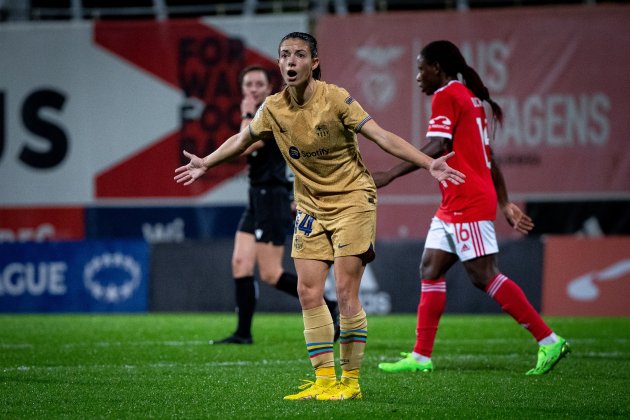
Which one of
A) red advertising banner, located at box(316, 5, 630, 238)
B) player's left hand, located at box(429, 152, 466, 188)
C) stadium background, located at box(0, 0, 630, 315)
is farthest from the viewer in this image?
red advertising banner, located at box(316, 5, 630, 238)

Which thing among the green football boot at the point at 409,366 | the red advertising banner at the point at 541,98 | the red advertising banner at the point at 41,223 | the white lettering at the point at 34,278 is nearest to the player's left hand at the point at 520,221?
the green football boot at the point at 409,366

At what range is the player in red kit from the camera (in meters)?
6.97

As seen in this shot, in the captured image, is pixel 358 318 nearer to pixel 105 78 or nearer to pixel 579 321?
pixel 579 321

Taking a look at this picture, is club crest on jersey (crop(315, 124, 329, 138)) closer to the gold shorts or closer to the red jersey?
the gold shorts

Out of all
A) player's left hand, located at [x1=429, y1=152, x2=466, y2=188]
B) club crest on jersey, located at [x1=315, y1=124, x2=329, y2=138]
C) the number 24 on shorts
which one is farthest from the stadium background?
player's left hand, located at [x1=429, y1=152, x2=466, y2=188]

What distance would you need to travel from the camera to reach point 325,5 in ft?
49.9

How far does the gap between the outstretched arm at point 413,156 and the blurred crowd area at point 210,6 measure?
9793 mm

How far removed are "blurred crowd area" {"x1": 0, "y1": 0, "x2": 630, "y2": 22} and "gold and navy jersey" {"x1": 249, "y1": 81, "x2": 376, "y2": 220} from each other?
955 centimetres

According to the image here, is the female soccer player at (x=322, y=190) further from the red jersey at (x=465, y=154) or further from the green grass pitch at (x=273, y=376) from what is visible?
the red jersey at (x=465, y=154)

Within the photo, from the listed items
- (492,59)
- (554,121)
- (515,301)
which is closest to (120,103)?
(492,59)

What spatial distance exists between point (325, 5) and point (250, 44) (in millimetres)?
1206

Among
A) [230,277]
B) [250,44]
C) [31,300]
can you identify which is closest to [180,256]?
[230,277]

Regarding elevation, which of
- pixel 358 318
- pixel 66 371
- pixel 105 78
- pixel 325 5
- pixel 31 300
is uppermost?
pixel 325 5

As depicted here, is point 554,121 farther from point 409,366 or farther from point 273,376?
point 273,376
